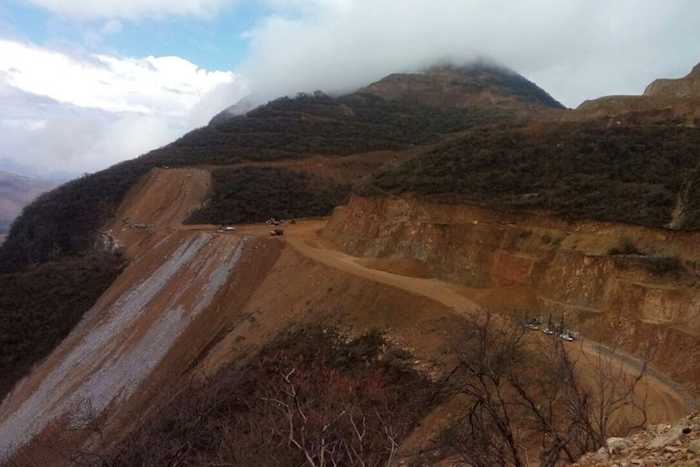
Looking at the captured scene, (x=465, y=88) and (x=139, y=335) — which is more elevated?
(x=465, y=88)

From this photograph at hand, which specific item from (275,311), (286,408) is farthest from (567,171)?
(286,408)

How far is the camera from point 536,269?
23.5 metres

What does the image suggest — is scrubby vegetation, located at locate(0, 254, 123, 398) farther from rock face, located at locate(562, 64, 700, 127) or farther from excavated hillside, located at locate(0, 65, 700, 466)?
rock face, located at locate(562, 64, 700, 127)

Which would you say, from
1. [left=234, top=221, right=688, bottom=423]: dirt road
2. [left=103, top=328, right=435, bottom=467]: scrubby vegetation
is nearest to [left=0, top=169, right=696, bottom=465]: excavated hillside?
[left=234, top=221, right=688, bottom=423]: dirt road

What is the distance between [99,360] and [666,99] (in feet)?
131

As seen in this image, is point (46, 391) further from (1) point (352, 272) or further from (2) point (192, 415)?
(1) point (352, 272)

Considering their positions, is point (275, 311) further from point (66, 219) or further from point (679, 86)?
point (679, 86)

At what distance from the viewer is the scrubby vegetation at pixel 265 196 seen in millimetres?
51375

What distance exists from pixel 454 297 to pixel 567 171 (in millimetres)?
9677

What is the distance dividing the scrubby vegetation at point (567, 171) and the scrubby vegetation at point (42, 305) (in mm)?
19493

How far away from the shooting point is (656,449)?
724 cm

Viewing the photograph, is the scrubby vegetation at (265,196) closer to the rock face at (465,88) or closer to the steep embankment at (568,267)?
the steep embankment at (568,267)

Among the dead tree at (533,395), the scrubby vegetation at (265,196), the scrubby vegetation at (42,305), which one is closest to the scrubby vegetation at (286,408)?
the dead tree at (533,395)

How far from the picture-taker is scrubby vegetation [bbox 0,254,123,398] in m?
31.5
